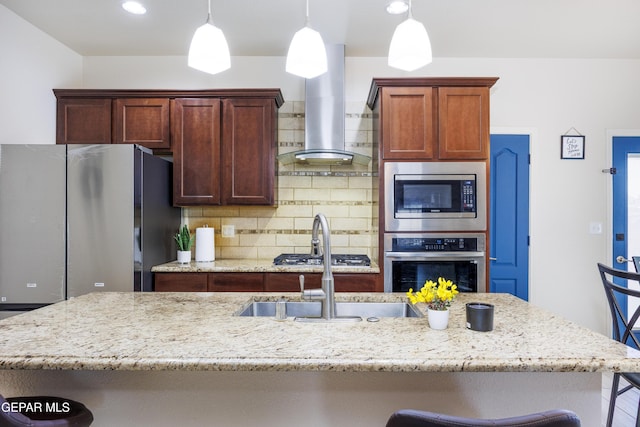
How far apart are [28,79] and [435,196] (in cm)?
328

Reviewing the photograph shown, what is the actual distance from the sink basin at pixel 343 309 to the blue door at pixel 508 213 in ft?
7.09

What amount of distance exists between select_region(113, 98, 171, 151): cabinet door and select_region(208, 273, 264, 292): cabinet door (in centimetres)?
118

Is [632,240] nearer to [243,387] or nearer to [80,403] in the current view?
[243,387]

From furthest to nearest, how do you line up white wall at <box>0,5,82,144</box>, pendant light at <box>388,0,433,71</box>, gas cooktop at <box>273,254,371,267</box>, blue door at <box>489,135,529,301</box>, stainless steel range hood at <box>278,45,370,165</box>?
1. blue door at <box>489,135,529,301</box>
2. stainless steel range hood at <box>278,45,370,165</box>
3. gas cooktop at <box>273,254,371,267</box>
4. white wall at <box>0,5,82,144</box>
5. pendant light at <box>388,0,433,71</box>

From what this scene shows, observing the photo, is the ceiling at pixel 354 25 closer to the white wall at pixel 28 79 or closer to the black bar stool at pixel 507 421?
the white wall at pixel 28 79

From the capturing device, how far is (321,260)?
10.4 ft

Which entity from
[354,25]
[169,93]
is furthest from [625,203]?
[169,93]

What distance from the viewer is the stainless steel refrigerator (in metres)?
2.71

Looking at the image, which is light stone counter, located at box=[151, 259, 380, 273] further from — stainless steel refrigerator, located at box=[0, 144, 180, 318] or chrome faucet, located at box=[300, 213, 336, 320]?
chrome faucet, located at box=[300, 213, 336, 320]

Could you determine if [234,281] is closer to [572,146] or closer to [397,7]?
[397,7]

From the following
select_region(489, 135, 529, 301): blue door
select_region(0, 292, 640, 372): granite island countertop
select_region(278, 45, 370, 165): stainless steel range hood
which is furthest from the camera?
select_region(489, 135, 529, 301): blue door

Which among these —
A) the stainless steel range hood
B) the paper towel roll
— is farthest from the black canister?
the paper towel roll

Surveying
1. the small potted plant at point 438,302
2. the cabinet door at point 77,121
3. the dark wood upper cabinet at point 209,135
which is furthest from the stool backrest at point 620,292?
the cabinet door at point 77,121

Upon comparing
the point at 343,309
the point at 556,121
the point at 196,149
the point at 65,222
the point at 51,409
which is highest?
the point at 556,121
